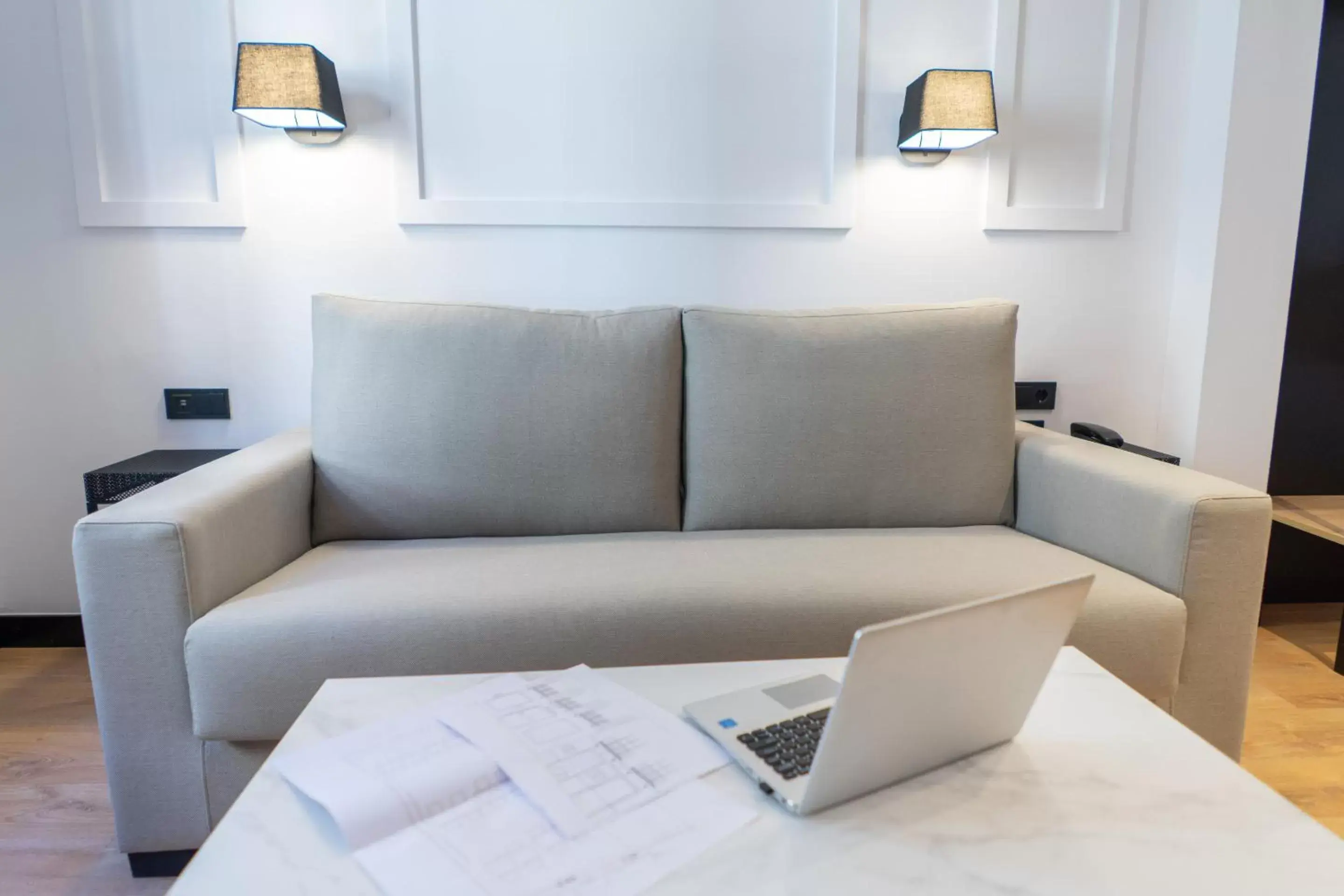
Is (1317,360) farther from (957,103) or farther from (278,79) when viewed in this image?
(278,79)

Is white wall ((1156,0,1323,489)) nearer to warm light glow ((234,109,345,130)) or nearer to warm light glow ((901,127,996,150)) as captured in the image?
warm light glow ((901,127,996,150))

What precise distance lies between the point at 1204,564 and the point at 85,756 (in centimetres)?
219

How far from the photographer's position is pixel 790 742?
0.83 meters

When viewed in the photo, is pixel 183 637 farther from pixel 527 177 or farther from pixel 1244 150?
pixel 1244 150

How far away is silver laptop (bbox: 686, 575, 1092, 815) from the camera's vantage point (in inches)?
26.6

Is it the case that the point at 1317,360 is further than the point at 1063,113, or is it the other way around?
the point at 1317,360

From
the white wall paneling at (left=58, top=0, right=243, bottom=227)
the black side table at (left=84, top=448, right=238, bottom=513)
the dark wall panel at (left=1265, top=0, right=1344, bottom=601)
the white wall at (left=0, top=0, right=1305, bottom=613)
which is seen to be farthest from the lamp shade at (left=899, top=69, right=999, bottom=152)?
the black side table at (left=84, top=448, right=238, bottom=513)

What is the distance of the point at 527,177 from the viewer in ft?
7.17

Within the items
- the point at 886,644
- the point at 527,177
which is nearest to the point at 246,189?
the point at 527,177

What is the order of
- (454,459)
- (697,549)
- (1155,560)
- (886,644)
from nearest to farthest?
Result: (886,644) < (1155,560) < (697,549) < (454,459)

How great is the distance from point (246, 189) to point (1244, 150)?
2630 mm

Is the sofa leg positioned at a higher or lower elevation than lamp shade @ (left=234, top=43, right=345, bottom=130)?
lower

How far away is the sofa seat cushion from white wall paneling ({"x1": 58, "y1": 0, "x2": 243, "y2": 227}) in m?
1.16

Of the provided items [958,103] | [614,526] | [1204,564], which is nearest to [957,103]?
[958,103]
